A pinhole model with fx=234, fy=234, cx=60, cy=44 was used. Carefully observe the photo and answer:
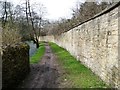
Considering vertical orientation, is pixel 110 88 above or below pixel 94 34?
below

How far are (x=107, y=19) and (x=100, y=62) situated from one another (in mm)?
1999

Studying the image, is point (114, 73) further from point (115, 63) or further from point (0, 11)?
point (0, 11)

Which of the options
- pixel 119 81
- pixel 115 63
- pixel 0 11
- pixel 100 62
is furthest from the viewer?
pixel 0 11

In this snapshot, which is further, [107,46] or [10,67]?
[107,46]

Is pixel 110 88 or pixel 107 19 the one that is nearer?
pixel 110 88

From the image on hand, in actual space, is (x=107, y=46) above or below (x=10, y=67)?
above

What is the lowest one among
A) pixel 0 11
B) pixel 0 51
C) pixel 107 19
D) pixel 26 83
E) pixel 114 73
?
pixel 26 83

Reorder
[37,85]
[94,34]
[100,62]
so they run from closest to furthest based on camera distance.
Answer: [37,85]
[100,62]
[94,34]

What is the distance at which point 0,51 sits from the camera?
7.27 m

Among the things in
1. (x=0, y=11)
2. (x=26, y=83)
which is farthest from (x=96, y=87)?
(x=0, y=11)

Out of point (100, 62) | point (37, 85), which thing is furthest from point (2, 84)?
point (100, 62)

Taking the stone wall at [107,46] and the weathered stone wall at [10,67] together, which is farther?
the weathered stone wall at [10,67]

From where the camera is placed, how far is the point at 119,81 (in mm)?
6590

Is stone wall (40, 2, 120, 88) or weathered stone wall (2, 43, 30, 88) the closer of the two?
stone wall (40, 2, 120, 88)
